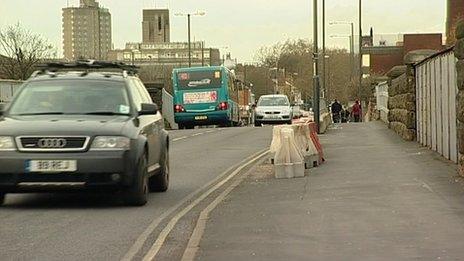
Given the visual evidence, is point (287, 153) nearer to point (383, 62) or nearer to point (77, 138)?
point (77, 138)

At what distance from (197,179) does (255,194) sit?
9.47 ft

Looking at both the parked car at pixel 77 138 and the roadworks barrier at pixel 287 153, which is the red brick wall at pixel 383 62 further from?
the parked car at pixel 77 138

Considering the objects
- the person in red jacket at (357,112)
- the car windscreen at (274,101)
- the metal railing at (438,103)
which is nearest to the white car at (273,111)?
the car windscreen at (274,101)

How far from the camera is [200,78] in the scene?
42.9 meters

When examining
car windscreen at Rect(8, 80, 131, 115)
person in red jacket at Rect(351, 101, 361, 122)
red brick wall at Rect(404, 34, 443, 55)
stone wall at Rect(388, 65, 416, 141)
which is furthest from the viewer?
red brick wall at Rect(404, 34, 443, 55)

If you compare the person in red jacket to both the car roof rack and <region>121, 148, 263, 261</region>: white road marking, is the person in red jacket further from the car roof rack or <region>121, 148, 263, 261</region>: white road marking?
the car roof rack

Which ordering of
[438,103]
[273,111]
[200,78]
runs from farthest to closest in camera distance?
[273,111], [200,78], [438,103]

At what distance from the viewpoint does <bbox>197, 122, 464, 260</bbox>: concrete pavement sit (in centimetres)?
795

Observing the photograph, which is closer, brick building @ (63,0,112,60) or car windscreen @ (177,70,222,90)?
car windscreen @ (177,70,222,90)

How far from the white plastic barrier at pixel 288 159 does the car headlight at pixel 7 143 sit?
17.3ft

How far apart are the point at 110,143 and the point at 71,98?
1383 mm

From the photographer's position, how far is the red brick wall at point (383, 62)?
90875 millimetres

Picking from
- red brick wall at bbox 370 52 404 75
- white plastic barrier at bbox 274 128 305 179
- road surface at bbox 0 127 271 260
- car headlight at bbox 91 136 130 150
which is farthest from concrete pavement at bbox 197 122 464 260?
red brick wall at bbox 370 52 404 75

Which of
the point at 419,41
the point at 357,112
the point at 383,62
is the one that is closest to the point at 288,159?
the point at 357,112
